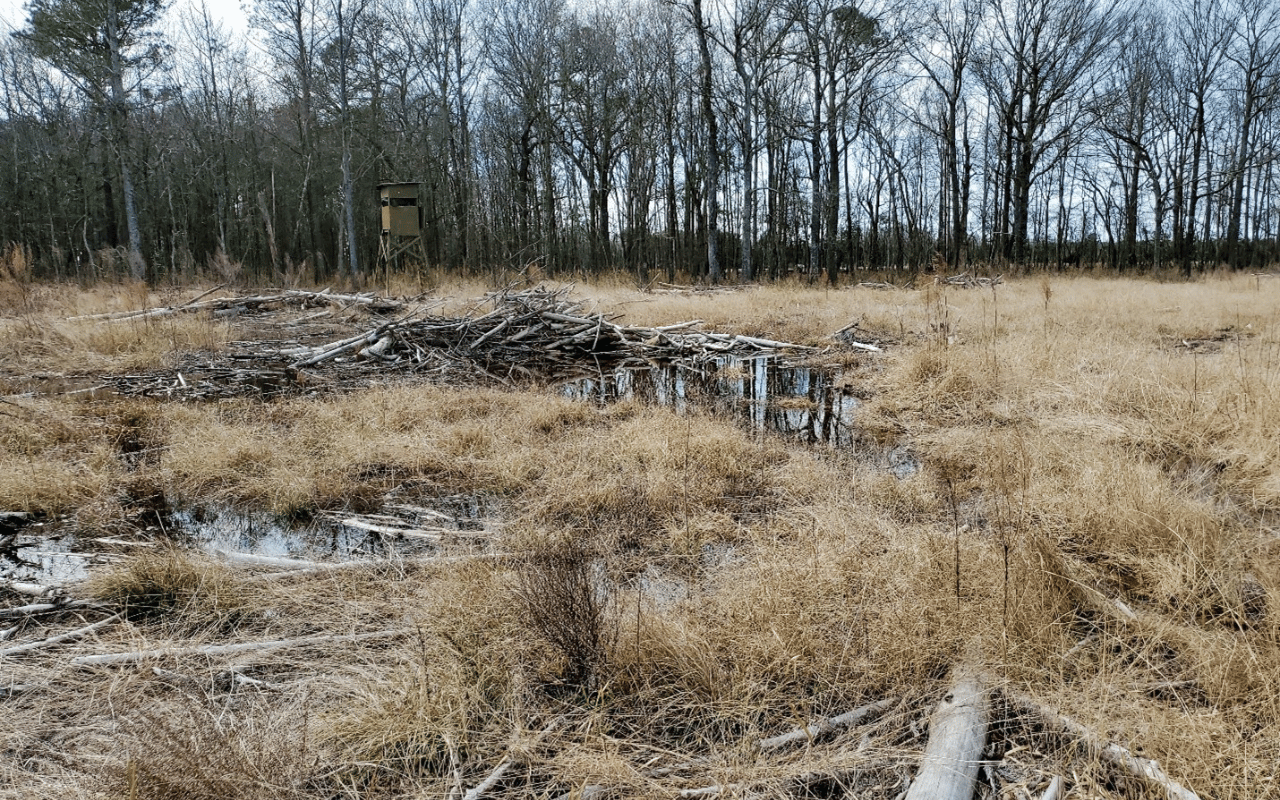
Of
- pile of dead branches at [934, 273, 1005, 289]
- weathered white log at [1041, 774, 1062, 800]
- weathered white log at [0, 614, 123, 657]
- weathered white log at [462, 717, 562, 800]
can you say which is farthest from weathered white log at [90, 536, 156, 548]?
pile of dead branches at [934, 273, 1005, 289]

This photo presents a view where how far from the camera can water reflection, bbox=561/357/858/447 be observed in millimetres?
5891

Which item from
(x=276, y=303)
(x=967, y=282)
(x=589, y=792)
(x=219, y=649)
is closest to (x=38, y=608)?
(x=219, y=649)

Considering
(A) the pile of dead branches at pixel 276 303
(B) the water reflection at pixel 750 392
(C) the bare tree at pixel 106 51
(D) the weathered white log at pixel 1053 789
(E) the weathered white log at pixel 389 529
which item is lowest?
(D) the weathered white log at pixel 1053 789

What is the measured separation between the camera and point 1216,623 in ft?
7.50

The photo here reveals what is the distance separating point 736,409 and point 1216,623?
4.26m

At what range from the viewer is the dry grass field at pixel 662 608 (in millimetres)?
1814

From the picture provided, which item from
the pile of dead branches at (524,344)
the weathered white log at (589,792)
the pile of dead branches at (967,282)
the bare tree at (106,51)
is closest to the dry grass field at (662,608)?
the weathered white log at (589,792)

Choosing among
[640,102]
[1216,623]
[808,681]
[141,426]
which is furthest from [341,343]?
[640,102]

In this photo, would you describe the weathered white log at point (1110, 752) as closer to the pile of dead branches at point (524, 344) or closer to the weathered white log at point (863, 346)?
the pile of dead branches at point (524, 344)

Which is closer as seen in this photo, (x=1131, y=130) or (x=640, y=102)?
(x=640, y=102)

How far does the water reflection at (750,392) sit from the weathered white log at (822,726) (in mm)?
3324

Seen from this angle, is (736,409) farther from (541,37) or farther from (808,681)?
(541,37)

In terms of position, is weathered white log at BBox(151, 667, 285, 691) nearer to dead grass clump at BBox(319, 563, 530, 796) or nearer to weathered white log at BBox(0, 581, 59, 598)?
dead grass clump at BBox(319, 563, 530, 796)

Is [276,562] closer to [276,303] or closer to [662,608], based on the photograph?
[662,608]
